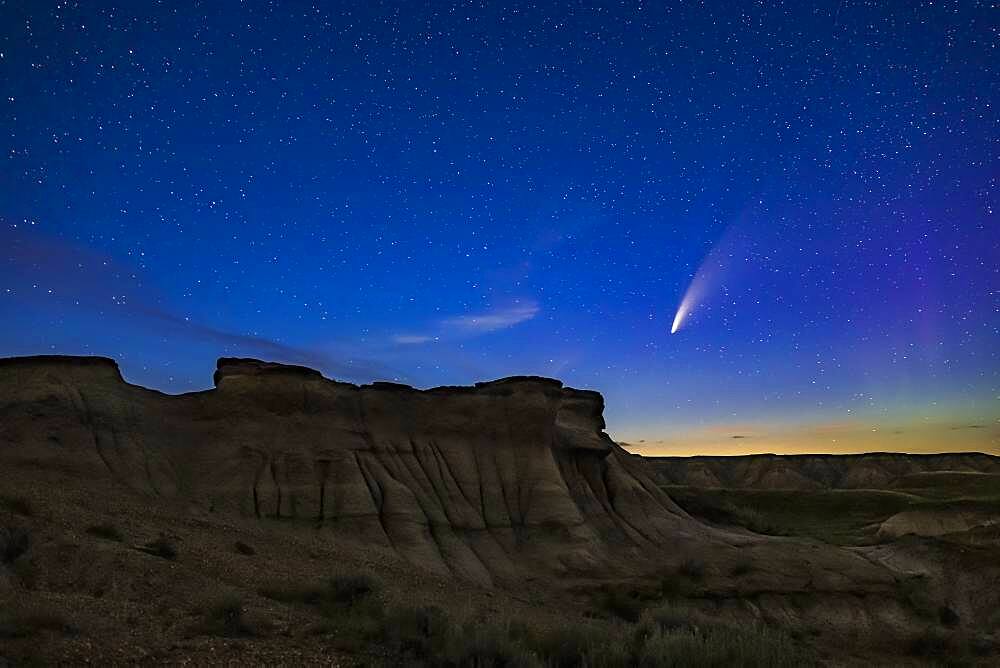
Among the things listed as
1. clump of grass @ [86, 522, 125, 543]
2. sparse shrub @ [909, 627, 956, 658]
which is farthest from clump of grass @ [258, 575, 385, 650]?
sparse shrub @ [909, 627, 956, 658]

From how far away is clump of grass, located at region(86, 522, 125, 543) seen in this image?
50.1ft

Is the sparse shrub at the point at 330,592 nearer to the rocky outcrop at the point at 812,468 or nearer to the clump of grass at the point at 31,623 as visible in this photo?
the clump of grass at the point at 31,623

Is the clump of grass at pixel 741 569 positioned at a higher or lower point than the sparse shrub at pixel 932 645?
higher

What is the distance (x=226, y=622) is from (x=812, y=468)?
117m

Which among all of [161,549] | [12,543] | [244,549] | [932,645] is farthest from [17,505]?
[932,645]

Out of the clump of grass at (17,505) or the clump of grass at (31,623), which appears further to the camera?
the clump of grass at (17,505)

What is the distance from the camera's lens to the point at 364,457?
98.6 ft

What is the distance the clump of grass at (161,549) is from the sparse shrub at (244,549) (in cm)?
258

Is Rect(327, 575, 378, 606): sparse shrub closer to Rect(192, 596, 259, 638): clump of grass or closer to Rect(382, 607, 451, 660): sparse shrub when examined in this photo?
Rect(382, 607, 451, 660): sparse shrub

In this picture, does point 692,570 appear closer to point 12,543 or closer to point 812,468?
point 12,543

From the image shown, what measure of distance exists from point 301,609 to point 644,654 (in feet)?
22.4

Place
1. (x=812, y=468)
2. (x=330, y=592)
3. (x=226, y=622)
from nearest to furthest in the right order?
1. (x=226, y=622)
2. (x=330, y=592)
3. (x=812, y=468)

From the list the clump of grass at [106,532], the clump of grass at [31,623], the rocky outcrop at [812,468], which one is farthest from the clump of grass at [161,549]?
the rocky outcrop at [812,468]

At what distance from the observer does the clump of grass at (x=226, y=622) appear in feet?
31.2
